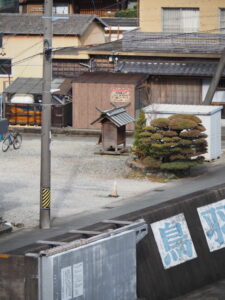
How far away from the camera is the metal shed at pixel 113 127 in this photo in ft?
138

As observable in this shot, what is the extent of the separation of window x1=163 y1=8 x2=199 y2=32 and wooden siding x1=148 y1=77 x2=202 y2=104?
10.9 ft

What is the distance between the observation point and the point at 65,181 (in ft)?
123

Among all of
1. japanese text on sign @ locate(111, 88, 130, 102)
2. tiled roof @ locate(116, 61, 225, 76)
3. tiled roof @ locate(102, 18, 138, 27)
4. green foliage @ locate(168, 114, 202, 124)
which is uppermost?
tiled roof @ locate(102, 18, 138, 27)

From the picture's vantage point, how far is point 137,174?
→ 38.4m

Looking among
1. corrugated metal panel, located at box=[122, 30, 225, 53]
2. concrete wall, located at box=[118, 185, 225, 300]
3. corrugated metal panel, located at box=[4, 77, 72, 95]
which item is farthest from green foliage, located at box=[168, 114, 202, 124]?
corrugated metal panel, located at box=[122, 30, 225, 53]

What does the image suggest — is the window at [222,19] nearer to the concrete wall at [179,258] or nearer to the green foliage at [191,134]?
the green foliage at [191,134]

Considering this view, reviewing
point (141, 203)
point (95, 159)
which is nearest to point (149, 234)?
point (141, 203)

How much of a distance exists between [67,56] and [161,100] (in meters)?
6.24

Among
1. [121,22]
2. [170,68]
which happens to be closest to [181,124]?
[170,68]

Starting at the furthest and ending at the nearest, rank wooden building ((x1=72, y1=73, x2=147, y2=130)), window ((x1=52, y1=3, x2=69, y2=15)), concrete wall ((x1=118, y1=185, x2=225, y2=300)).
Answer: window ((x1=52, y1=3, x2=69, y2=15)), wooden building ((x1=72, y1=73, x2=147, y2=130)), concrete wall ((x1=118, y1=185, x2=225, y2=300))

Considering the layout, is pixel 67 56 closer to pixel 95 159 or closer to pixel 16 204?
pixel 95 159

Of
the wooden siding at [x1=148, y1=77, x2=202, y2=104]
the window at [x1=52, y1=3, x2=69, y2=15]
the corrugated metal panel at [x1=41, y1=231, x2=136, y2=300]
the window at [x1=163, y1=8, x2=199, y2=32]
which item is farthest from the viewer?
the window at [x1=52, y1=3, x2=69, y2=15]

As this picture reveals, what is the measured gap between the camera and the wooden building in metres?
49.7

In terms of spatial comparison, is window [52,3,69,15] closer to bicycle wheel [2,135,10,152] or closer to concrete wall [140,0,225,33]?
concrete wall [140,0,225,33]
